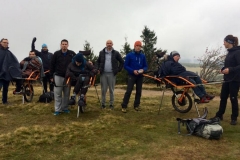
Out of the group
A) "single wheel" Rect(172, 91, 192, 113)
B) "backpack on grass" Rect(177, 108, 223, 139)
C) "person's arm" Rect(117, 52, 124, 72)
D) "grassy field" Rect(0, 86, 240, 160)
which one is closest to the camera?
"grassy field" Rect(0, 86, 240, 160)

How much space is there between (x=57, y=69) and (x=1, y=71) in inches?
80.3

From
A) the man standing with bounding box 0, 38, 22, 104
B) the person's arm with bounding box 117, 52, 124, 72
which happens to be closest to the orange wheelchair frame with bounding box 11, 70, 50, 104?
the man standing with bounding box 0, 38, 22, 104

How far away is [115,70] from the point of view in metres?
6.80

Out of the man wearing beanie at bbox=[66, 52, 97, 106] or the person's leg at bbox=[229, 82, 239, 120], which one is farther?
the man wearing beanie at bbox=[66, 52, 97, 106]

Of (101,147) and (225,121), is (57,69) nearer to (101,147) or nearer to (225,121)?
(101,147)

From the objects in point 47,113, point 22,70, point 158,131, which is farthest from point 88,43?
point 158,131

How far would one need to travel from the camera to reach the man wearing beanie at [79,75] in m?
5.96

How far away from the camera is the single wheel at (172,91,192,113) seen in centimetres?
651

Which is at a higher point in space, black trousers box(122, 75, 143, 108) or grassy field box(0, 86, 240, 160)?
black trousers box(122, 75, 143, 108)

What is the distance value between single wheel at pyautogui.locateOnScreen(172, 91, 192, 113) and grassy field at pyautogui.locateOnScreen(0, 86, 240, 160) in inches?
9.1

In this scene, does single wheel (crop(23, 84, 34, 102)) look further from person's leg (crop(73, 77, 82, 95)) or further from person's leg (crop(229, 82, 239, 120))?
person's leg (crop(229, 82, 239, 120))

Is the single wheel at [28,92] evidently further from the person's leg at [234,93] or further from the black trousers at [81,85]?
the person's leg at [234,93]

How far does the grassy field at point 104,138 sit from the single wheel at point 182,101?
23 centimetres

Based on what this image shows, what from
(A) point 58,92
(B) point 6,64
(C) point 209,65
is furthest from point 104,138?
(C) point 209,65
